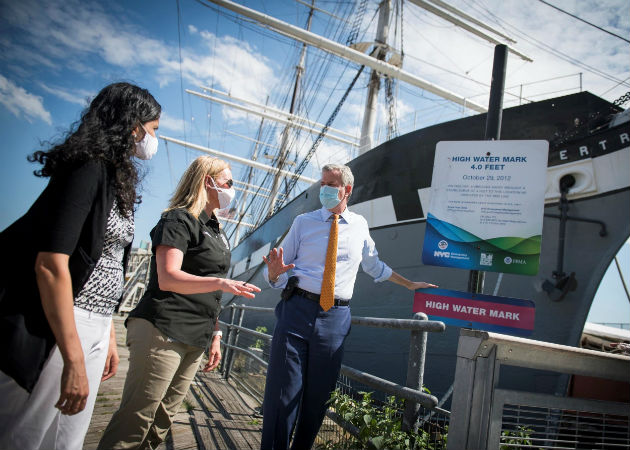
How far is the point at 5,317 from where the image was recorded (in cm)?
100

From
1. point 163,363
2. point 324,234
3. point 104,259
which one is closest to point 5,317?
point 104,259

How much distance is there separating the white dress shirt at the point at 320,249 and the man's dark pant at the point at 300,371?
13 cm

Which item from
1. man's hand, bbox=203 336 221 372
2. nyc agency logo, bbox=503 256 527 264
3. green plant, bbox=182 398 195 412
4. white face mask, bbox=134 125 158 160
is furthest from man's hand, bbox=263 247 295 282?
green plant, bbox=182 398 195 412

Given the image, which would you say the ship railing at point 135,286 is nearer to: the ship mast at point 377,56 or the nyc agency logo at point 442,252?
the ship mast at point 377,56

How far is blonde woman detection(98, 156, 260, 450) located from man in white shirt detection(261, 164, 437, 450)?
0.34 m

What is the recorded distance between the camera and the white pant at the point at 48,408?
1.04 m

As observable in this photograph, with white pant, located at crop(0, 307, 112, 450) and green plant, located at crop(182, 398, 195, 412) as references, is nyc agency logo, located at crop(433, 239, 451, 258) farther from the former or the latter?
green plant, located at crop(182, 398, 195, 412)

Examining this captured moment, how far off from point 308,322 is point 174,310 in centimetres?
65

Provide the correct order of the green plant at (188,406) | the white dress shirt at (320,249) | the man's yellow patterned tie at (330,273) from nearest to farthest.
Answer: the man's yellow patterned tie at (330,273)
the white dress shirt at (320,249)
the green plant at (188,406)

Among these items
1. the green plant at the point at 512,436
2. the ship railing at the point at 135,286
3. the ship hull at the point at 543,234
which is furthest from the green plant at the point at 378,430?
the ship railing at the point at 135,286

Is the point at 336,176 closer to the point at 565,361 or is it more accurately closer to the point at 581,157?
the point at 565,361

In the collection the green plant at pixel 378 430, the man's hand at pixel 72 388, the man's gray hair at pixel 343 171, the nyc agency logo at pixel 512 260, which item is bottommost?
the green plant at pixel 378 430

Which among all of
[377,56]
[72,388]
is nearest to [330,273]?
[72,388]

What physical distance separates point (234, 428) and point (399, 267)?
3743 mm
